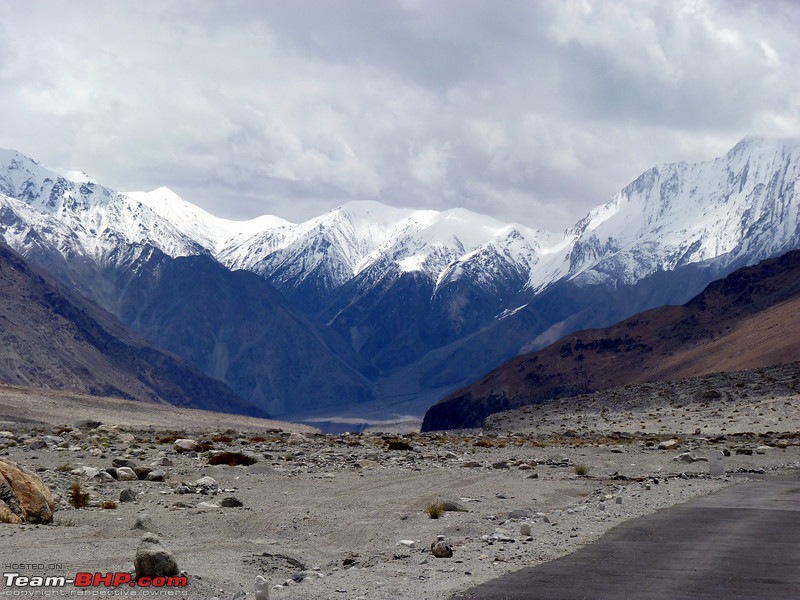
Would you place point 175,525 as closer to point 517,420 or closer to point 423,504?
point 423,504

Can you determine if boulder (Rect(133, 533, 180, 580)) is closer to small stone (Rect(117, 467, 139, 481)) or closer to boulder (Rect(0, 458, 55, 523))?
boulder (Rect(0, 458, 55, 523))

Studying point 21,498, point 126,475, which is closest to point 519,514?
→ point 21,498

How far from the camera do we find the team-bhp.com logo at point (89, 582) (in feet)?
48.2

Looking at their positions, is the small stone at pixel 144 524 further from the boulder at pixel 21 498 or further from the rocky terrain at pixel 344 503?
the boulder at pixel 21 498

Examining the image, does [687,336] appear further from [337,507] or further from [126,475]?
[337,507]

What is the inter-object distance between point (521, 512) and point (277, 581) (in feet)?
28.2

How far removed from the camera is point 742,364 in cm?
12862

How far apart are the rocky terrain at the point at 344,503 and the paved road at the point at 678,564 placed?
0.66 m

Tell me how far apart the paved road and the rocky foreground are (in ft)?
2.14

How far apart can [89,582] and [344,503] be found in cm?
1157

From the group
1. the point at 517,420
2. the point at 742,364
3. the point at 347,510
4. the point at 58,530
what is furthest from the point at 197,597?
the point at 742,364

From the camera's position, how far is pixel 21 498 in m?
20.7

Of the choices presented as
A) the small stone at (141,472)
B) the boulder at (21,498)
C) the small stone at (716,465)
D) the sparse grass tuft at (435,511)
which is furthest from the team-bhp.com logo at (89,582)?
the small stone at (716,465)

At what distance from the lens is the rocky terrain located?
16.5 meters
